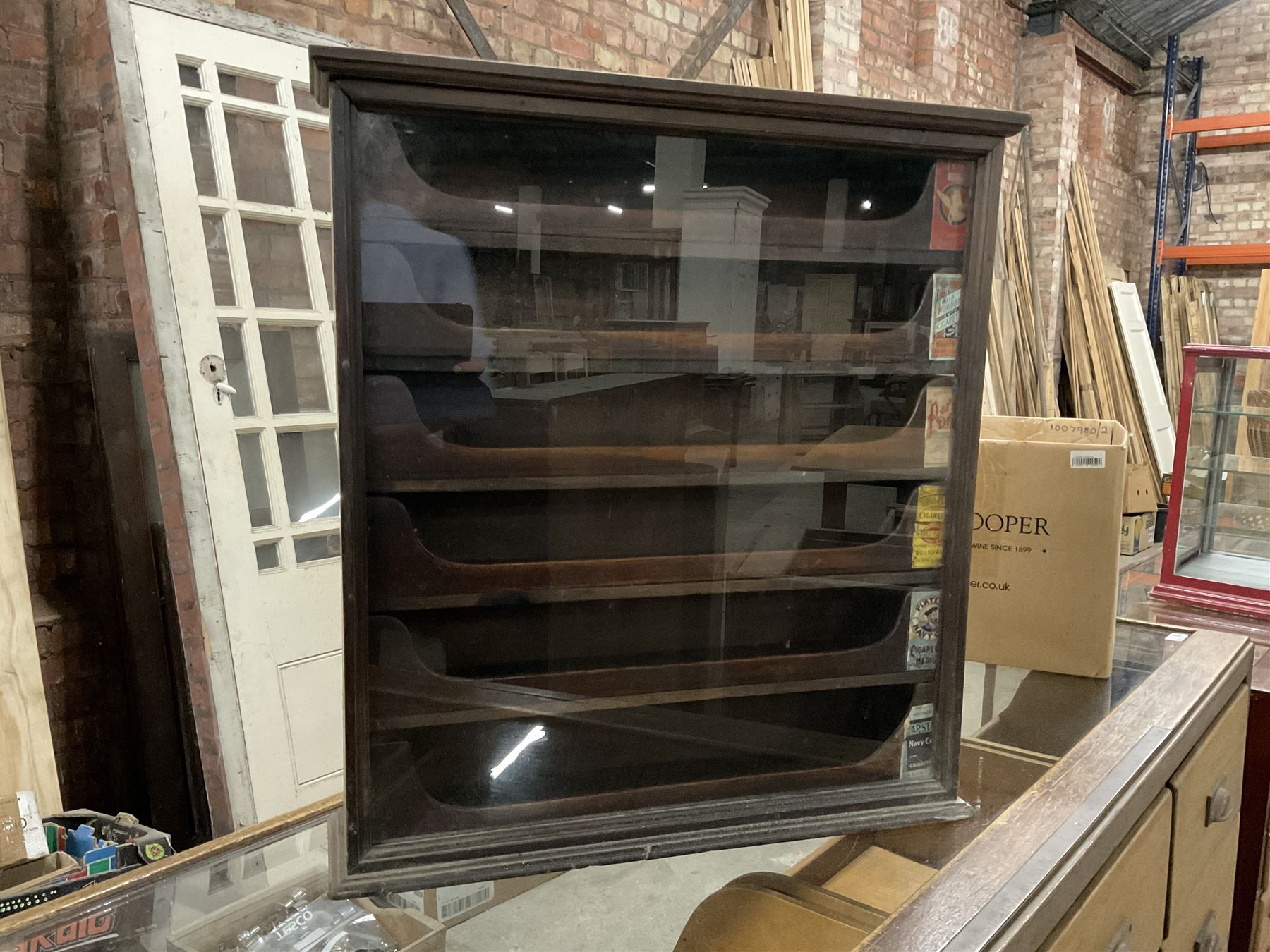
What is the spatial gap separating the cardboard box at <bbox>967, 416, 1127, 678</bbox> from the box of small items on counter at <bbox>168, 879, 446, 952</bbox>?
91 cm

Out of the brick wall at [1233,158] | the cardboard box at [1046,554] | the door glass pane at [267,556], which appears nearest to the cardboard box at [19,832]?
the door glass pane at [267,556]

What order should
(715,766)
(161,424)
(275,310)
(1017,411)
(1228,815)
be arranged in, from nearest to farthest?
1. (715,766)
2. (1228,815)
3. (161,424)
4. (275,310)
5. (1017,411)

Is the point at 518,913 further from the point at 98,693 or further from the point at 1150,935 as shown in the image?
the point at 98,693

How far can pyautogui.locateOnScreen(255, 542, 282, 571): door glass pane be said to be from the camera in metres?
1.92

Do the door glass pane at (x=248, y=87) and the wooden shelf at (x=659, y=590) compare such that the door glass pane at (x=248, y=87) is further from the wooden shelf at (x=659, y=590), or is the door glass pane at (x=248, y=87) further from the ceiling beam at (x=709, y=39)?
the wooden shelf at (x=659, y=590)

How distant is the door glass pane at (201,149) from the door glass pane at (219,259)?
0.06 m

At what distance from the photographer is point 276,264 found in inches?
80.0

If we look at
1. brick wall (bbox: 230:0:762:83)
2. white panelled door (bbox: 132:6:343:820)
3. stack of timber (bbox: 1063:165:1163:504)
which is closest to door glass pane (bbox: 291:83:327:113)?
white panelled door (bbox: 132:6:343:820)

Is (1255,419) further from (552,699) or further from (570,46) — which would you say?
(570,46)

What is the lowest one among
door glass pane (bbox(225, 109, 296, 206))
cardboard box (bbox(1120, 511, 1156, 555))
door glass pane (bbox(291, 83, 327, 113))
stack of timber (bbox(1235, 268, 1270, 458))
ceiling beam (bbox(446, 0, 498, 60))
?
cardboard box (bbox(1120, 511, 1156, 555))

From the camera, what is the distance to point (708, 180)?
0.86 meters

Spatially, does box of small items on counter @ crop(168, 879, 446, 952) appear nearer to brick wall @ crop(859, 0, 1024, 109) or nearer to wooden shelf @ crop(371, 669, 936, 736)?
wooden shelf @ crop(371, 669, 936, 736)

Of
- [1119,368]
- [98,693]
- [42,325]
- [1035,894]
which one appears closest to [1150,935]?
[1035,894]

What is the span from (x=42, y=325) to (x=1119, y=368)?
5438 millimetres
